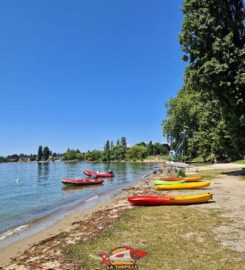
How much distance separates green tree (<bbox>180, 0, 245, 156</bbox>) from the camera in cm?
2166

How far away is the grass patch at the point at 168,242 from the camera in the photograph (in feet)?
21.9

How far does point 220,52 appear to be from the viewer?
21984 mm

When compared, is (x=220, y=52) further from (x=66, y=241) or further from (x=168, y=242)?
(x=66, y=241)

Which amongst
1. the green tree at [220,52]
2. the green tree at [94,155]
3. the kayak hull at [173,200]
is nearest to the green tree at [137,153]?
the green tree at [94,155]

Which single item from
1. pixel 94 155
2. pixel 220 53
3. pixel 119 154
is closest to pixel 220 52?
pixel 220 53

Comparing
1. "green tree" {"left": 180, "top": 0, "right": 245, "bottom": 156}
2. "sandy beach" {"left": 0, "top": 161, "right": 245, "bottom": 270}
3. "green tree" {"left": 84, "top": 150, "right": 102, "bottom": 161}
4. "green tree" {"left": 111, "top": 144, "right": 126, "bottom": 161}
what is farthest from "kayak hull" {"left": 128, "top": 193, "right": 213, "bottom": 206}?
"green tree" {"left": 84, "top": 150, "right": 102, "bottom": 161}

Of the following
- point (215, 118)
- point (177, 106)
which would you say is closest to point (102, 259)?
point (215, 118)

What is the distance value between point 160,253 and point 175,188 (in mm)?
13937

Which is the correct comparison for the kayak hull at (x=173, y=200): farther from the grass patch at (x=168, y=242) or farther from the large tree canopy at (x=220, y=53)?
the large tree canopy at (x=220, y=53)

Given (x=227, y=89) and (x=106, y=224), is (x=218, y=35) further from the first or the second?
(x=106, y=224)

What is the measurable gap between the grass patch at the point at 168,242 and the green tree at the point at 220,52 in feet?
42.1

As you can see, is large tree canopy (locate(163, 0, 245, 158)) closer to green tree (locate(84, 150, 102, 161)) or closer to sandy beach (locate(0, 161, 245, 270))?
sandy beach (locate(0, 161, 245, 270))

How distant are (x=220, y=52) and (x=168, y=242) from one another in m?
17.9

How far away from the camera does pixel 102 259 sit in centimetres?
711
